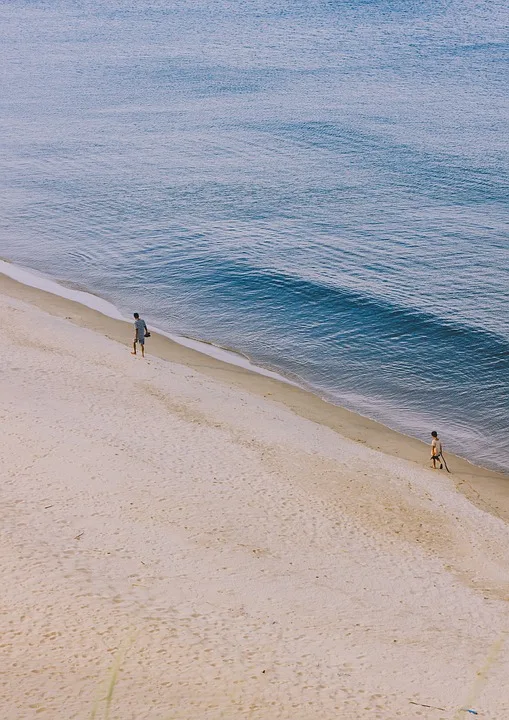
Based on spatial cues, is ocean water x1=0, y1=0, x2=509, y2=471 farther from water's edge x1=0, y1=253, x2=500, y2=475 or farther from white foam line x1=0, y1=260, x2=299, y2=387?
white foam line x1=0, y1=260, x2=299, y2=387

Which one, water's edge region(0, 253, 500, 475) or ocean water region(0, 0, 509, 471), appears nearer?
water's edge region(0, 253, 500, 475)

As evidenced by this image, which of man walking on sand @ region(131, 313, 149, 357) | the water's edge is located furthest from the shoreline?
man walking on sand @ region(131, 313, 149, 357)

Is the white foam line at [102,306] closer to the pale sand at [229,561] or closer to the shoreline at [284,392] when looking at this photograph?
the shoreline at [284,392]

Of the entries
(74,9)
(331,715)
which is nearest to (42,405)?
(331,715)

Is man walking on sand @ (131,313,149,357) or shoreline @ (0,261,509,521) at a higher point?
man walking on sand @ (131,313,149,357)

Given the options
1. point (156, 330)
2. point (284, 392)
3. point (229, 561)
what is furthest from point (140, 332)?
point (229, 561)

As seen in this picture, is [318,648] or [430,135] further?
[430,135]

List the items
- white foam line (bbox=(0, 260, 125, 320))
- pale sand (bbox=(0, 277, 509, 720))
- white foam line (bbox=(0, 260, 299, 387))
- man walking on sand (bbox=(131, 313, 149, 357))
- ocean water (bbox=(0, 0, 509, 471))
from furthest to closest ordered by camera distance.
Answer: white foam line (bbox=(0, 260, 125, 320))
ocean water (bbox=(0, 0, 509, 471))
white foam line (bbox=(0, 260, 299, 387))
man walking on sand (bbox=(131, 313, 149, 357))
pale sand (bbox=(0, 277, 509, 720))

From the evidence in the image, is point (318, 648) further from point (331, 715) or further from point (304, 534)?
point (304, 534)
